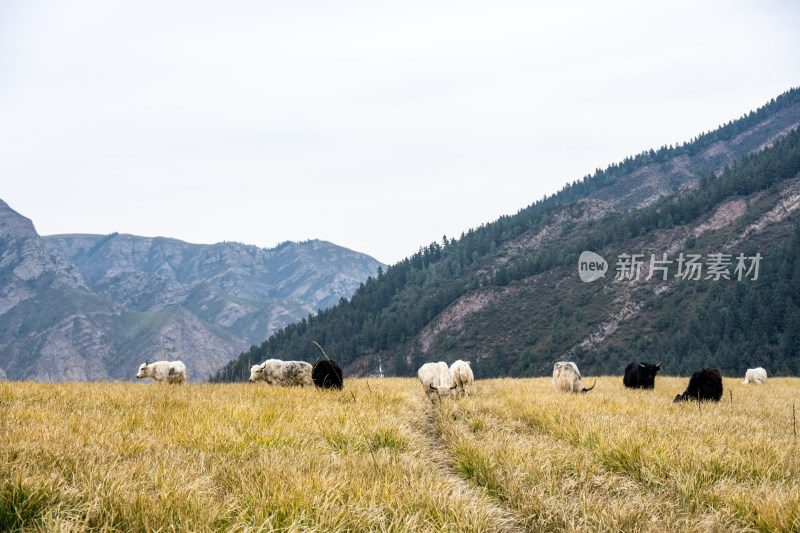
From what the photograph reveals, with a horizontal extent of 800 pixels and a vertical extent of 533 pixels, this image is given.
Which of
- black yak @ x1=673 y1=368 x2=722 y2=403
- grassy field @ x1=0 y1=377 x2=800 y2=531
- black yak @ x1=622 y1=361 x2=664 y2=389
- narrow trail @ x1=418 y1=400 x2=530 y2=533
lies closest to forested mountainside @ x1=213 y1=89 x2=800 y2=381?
black yak @ x1=622 y1=361 x2=664 y2=389

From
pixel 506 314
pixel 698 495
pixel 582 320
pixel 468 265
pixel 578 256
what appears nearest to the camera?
pixel 698 495

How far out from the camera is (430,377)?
13.6 meters

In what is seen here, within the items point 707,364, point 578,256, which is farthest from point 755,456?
point 578,256

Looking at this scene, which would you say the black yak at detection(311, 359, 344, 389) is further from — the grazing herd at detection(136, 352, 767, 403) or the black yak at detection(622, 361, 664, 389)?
the black yak at detection(622, 361, 664, 389)

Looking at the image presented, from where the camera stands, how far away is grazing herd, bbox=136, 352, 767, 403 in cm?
1257

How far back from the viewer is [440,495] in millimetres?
3490

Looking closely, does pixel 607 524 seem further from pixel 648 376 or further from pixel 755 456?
pixel 648 376

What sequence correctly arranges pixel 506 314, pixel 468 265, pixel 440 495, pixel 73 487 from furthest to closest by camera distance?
pixel 468 265
pixel 506 314
pixel 440 495
pixel 73 487

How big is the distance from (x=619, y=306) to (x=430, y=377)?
105250mm

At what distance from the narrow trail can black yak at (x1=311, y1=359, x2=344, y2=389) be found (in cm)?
363

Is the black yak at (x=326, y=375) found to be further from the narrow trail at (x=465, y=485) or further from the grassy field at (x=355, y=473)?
the grassy field at (x=355, y=473)

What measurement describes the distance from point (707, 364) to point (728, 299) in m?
20.7

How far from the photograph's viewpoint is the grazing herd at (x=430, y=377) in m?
12.6

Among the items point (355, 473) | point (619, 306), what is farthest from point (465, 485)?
point (619, 306)
